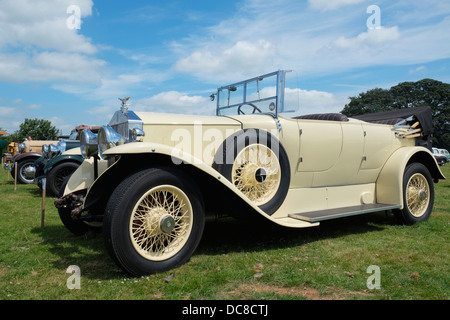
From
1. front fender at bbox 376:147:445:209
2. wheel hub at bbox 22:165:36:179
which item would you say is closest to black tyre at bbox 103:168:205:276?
front fender at bbox 376:147:445:209

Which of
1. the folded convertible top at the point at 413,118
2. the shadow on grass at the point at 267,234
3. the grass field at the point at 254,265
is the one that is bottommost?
the grass field at the point at 254,265

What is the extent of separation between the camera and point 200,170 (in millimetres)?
3246

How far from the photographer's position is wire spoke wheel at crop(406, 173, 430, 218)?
531 cm

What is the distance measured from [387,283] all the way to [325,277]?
503 millimetres

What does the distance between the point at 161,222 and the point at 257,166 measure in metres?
1.37

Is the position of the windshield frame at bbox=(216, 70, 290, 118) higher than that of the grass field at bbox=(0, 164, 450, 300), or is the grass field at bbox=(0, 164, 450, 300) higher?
the windshield frame at bbox=(216, 70, 290, 118)

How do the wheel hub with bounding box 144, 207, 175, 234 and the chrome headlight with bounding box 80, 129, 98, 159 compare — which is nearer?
the wheel hub with bounding box 144, 207, 175, 234

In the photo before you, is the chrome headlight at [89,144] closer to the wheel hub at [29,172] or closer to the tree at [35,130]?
A: the wheel hub at [29,172]

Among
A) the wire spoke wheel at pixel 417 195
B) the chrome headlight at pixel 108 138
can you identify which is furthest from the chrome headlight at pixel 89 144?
the wire spoke wheel at pixel 417 195

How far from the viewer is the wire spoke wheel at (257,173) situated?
3.80 meters

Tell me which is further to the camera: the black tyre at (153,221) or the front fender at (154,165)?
the front fender at (154,165)

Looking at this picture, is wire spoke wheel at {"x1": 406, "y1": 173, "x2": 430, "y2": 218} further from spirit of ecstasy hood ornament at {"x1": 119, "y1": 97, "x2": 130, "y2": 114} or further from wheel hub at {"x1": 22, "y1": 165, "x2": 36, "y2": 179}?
wheel hub at {"x1": 22, "y1": 165, "x2": 36, "y2": 179}

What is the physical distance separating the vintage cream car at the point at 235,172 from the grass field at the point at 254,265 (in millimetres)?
282
